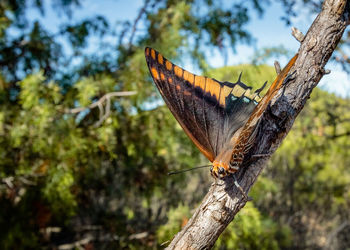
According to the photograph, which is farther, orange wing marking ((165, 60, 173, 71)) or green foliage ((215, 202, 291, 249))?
green foliage ((215, 202, 291, 249))

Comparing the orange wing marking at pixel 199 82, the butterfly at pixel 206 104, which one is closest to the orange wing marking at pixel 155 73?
the butterfly at pixel 206 104

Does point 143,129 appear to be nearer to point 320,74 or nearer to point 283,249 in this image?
point 320,74

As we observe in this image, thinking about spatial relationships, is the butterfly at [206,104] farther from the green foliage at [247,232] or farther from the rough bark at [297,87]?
the green foliage at [247,232]

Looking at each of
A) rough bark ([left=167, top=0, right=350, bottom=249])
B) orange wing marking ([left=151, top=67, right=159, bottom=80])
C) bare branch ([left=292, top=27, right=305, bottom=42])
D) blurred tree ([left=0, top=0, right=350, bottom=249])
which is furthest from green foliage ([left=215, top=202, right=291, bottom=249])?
bare branch ([left=292, top=27, right=305, bottom=42])

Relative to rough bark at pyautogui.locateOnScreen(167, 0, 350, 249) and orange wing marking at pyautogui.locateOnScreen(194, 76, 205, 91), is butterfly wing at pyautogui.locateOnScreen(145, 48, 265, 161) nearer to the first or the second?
orange wing marking at pyautogui.locateOnScreen(194, 76, 205, 91)

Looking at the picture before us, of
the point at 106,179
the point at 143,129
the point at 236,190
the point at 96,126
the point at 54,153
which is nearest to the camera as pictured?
the point at 236,190

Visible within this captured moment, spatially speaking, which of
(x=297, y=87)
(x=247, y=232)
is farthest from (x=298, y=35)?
(x=247, y=232)

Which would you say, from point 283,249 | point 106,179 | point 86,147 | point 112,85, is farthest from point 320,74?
point 283,249

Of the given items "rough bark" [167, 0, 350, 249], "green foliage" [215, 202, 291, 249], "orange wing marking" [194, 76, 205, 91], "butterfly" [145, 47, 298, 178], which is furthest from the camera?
"green foliage" [215, 202, 291, 249]
